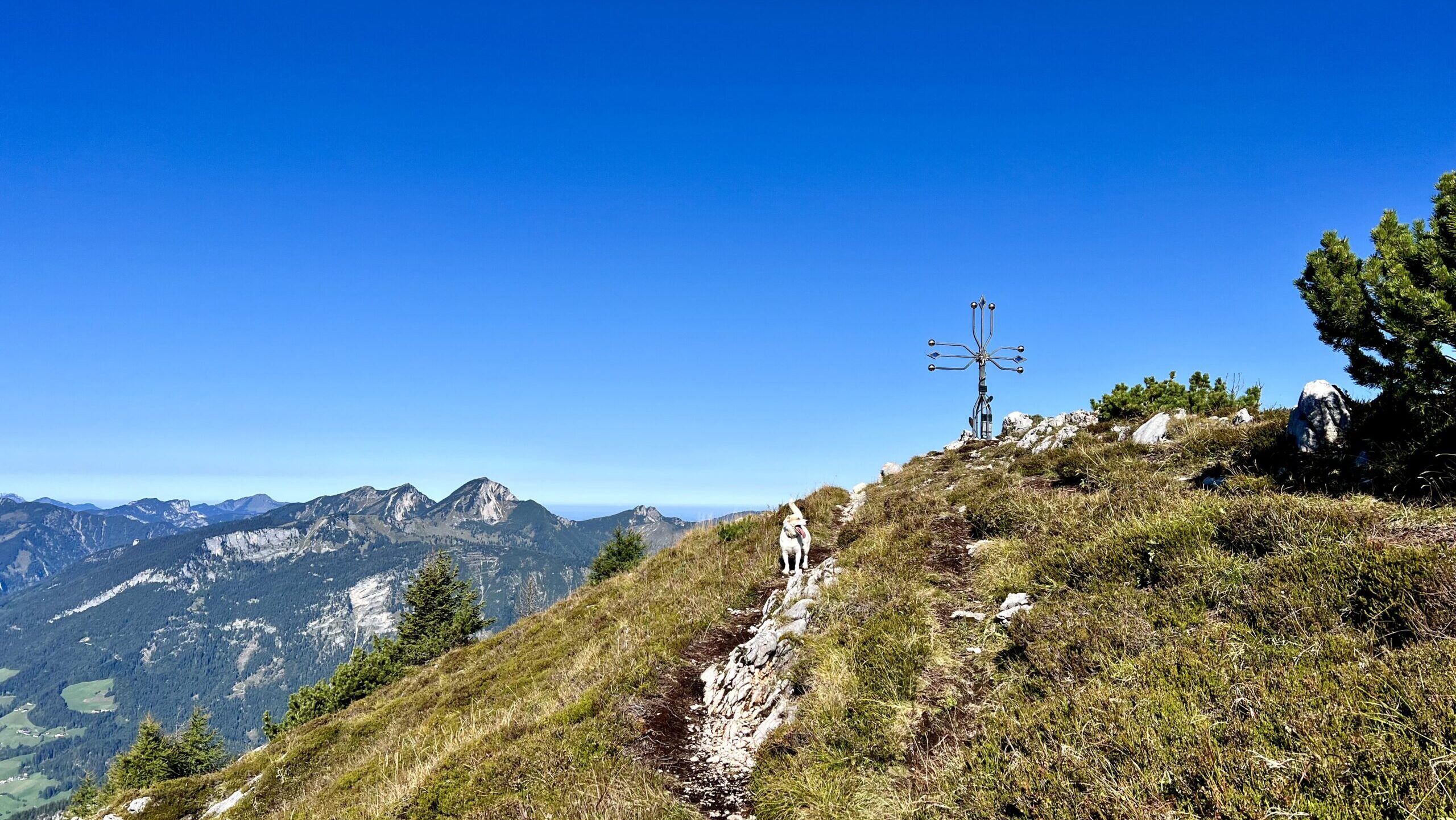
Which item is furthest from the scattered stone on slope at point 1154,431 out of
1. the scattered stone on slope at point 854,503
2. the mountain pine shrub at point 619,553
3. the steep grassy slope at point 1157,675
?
the mountain pine shrub at point 619,553

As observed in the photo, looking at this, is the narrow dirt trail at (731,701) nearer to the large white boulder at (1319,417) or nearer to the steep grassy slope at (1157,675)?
the steep grassy slope at (1157,675)

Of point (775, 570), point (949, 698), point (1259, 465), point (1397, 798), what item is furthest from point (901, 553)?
point (1397, 798)

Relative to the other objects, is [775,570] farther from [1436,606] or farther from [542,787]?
[1436,606]

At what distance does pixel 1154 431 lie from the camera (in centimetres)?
1681

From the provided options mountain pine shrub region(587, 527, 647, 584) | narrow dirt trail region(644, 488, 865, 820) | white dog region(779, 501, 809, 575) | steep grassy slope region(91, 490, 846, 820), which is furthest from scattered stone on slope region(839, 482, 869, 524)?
mountain pine shrub region(587, 527, 647, 584)

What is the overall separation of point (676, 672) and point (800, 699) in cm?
377

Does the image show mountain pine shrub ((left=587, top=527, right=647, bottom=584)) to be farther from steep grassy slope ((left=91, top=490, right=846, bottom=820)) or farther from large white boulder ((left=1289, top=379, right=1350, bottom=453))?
large white boulder ((left=1289, top=379, right=1350, bottom=453))

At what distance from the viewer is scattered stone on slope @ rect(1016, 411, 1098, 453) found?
67.5 ft

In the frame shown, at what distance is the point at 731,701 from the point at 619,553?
124ft

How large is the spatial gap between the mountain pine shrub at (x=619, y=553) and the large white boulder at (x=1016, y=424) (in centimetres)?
2579

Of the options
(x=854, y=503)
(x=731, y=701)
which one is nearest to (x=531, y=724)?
(x=731, y=701)

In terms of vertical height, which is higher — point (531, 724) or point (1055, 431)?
point (1055, 431)

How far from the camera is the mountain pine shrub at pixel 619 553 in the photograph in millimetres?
43034

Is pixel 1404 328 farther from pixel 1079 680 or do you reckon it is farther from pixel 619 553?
pixel 619 553
